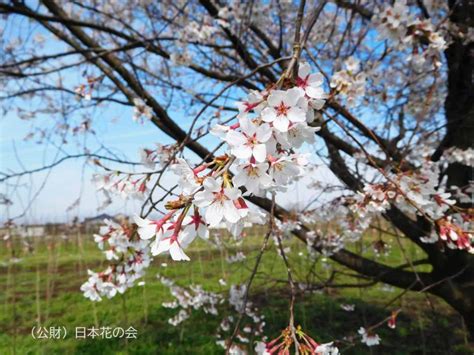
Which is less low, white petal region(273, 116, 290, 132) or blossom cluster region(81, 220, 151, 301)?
white petal region(273, 116, 290, 132)

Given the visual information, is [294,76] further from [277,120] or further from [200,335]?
[200,335]

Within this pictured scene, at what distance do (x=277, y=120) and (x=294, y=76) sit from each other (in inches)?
6.4

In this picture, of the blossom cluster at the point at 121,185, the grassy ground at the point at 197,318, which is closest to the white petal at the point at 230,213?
the blossom cluster at the point at 121,185

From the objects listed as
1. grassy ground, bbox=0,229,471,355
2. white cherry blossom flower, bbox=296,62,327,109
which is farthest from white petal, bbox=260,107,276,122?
grassy ground, bbox=0,229,471,355

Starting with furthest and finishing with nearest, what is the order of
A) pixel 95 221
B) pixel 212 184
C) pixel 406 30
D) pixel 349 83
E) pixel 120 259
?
pixel 95 221
pixel 406 30
pixel 349 83
pixel 120 259
pixel 212 184

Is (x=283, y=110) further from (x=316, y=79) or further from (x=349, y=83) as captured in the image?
(x=349, y=83)

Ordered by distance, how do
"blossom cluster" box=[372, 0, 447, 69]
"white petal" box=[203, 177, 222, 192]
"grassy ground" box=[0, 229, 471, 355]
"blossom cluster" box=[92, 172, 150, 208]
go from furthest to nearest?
1. "grassy ground" box=[0, 229, 471, 355]
2. "blossom cluster" box=[372, 0, 447, 69]
3. "blossom cluster" box=[92, 172, 150, 208]
4. "white petal" box=[203, 177, 222, 192]

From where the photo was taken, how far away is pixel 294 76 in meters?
0.80

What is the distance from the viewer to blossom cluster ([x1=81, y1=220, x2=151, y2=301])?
145 cm

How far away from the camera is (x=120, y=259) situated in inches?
57.7

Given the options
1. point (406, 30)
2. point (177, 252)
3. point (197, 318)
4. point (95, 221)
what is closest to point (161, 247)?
point (177, 252)

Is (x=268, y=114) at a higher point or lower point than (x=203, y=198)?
higher

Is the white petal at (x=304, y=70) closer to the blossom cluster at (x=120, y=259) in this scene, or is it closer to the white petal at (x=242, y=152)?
the white petal at (x=242, y=152)

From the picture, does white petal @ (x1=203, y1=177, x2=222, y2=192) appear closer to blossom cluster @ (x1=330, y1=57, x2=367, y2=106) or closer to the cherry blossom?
the cherry blossom
